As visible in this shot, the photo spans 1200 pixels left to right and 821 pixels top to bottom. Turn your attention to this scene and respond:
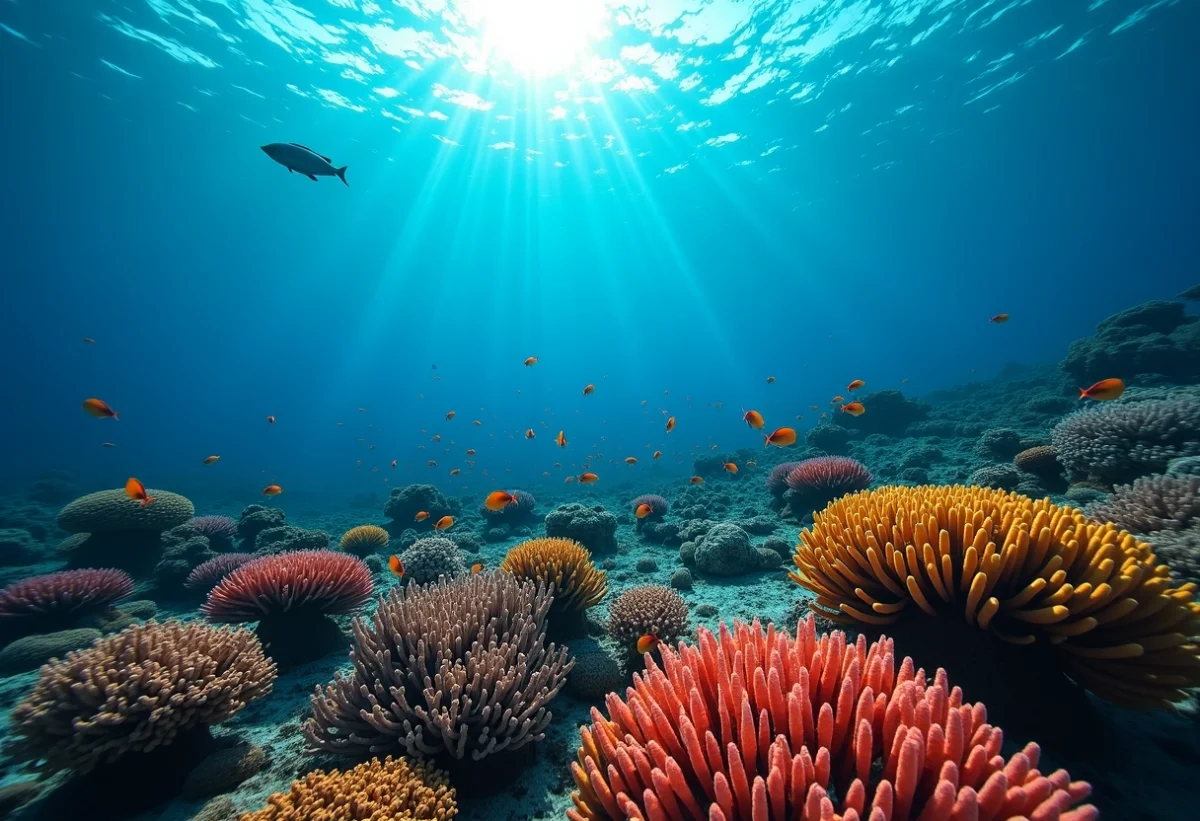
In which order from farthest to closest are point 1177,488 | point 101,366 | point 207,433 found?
point 207,433 → point 101,366 → point 1177,488

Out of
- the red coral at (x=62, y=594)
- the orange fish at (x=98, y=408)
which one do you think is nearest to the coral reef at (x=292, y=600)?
the red coral at (x=62, y=594)

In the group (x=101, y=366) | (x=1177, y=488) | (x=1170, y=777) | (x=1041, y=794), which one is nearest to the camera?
(x=1041, y=794)

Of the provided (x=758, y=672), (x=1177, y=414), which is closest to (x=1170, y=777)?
(x=758, y=672)

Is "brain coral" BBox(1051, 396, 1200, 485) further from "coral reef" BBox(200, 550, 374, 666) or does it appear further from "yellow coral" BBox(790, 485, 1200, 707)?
"coral reef" BBox(200, 550, 374, 666)

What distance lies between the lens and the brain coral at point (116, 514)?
9172mm

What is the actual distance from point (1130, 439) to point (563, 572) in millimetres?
9424

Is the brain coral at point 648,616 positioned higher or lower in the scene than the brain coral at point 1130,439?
lower

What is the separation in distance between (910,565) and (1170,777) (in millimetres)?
1556

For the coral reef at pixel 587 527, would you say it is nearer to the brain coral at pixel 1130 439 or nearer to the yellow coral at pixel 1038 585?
the yellow coral at pixel 1038 585

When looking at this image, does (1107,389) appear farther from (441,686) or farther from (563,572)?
(441,686)

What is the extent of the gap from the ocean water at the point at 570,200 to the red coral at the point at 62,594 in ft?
4.15

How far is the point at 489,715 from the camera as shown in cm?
317

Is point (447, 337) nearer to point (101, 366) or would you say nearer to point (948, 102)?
point (101, 366)

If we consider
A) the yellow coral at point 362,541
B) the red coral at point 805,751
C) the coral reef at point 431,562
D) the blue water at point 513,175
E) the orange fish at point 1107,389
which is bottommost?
the yellow coral at point 362,541
